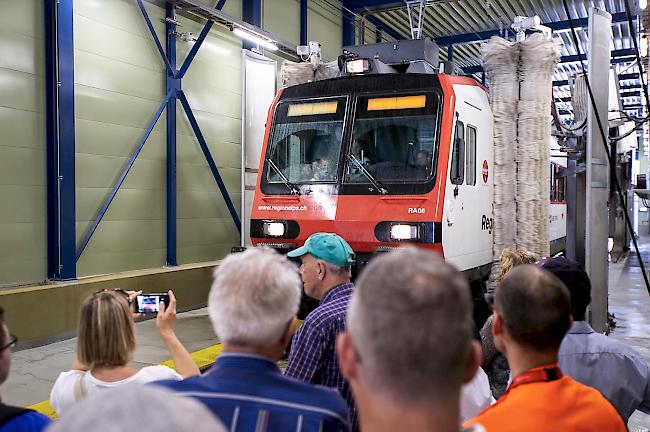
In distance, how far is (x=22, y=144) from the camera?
24.8 ft

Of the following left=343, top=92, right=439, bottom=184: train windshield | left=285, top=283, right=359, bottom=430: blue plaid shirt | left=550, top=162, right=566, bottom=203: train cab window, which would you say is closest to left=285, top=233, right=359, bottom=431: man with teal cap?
left=285, top=283, right=359, bottom=430: blue plaid shirt

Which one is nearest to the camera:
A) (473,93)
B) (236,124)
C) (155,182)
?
(473,93)

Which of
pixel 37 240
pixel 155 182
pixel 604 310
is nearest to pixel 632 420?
pixel 604 310

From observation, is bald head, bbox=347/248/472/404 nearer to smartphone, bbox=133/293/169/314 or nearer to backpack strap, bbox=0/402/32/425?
backpack strap, bbox=0/402/32/425

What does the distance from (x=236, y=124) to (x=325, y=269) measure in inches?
361

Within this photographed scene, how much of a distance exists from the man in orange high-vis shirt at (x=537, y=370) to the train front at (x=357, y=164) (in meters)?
3.83

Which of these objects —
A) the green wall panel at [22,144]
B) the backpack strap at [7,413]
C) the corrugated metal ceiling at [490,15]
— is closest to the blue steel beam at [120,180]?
the green wall panel at [22,144]

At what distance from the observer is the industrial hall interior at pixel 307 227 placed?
1.28 metres

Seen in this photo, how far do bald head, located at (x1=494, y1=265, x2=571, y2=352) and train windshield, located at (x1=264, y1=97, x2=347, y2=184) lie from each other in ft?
14.9

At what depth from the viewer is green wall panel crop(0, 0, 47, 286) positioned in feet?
24.2

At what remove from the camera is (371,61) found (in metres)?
6.89

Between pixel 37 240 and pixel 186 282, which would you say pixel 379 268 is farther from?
pixel 186 282

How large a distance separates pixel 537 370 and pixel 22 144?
7267 mm

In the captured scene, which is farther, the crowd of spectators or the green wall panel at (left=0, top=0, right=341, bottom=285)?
the green wall panel at (left=0, top=0, right=341, bottom=285)
